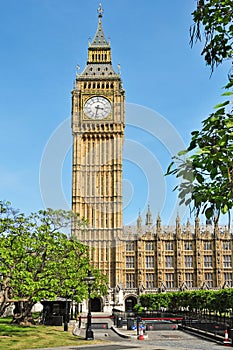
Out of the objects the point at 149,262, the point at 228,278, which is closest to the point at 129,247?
the point at 149,262

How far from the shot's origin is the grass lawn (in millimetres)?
25312

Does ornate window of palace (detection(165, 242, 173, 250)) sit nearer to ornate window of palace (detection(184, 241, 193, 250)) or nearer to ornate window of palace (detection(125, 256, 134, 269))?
ornate window of palace (detection(184, 241, 193, 250))

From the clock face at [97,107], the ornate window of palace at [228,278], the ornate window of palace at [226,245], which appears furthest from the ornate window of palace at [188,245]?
the clock face at [97,107]

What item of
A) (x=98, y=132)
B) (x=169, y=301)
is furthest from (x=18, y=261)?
(x=98, y=132)

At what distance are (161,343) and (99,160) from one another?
58.0 meters

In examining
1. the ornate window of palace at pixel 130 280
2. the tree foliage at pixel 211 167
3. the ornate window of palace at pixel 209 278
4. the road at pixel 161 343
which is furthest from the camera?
the ornate window of palace at pixel 209 278

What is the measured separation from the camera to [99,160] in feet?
278

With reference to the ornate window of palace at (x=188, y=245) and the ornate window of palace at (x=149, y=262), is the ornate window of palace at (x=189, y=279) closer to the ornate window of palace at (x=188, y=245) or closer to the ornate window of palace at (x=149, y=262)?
the ornate window of palace at (x=188, y=245)

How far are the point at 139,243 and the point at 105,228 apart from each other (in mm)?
6607

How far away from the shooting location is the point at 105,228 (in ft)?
266

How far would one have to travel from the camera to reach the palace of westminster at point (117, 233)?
7919cm

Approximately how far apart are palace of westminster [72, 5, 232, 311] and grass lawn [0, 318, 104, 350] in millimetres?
45951

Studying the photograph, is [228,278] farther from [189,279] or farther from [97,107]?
[97,107]

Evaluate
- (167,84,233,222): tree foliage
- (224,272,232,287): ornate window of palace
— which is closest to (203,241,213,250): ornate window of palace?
(224,272,232,287): ornate window of palace
